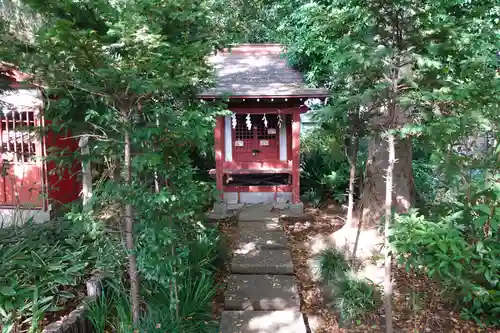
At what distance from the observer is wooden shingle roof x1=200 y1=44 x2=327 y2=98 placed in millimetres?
7422

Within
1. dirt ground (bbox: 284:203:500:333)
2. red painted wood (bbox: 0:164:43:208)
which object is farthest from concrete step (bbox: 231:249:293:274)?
red painted wood (bbox: 0:164:43:208)

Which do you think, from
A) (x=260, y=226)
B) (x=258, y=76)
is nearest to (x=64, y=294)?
(x=260, y=226)

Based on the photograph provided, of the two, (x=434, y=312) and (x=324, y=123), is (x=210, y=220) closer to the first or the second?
(x=324, y=123)

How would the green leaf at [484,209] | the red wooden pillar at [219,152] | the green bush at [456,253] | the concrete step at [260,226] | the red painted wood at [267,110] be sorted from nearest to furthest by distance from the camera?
the green bush at [456,253]
the green leaf at [484,209]
the concrete step at [260,226]
the red painted wood at [267,110]
the red wooden pillar at [219,152]

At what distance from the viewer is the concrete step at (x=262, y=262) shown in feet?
16.5

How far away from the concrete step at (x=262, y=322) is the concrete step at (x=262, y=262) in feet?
3.05

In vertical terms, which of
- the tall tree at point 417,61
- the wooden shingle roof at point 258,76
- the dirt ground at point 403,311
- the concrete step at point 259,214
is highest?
the wooden shingle roof at point 258,76

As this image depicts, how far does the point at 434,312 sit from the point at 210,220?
453cm

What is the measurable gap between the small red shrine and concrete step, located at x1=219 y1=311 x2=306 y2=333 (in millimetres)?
3966

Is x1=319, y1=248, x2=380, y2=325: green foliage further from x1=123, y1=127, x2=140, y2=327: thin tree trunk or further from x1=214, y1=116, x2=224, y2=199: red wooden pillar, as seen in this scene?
x1=214, y1=116, x2=224, y2=199: red wooden pillar

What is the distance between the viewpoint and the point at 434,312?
4137mm

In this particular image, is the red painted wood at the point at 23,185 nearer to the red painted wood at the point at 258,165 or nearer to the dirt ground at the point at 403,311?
the red painted wood at the point at 258,165

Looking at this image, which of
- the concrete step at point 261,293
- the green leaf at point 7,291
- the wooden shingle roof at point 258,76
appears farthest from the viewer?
the wooden shingle roof at point 258,76

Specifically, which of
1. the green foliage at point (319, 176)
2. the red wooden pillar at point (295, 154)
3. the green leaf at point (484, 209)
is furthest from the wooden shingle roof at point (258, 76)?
the green leaf at point (484, 209)
